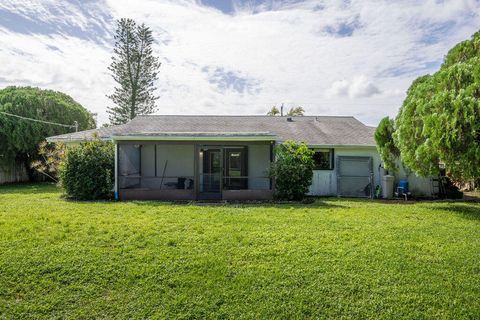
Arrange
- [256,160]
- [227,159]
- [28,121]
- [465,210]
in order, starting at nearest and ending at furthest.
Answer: [465,210] → [227,159] → [256,160] → [28,121]

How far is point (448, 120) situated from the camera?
28.5 ft

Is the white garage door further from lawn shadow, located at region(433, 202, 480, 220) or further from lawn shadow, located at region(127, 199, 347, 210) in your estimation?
lawn shadow, located at region(433, 202, 480, 220)

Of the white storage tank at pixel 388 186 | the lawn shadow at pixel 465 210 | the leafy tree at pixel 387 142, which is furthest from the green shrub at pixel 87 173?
the lawn shadow at pixel 465 210

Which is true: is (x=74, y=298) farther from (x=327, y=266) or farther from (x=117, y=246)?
(x=327, y=266)

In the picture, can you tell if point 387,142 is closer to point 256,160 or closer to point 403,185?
point 403,185

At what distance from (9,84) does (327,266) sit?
25.8 m

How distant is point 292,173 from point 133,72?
71.2 feet

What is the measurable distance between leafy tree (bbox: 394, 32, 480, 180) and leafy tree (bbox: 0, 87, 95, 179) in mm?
20302

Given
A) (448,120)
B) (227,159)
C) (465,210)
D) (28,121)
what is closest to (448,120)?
(448,120)

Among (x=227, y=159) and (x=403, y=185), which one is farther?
(x=227, y=159)

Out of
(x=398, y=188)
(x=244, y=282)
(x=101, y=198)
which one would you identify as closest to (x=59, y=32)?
(x=101, y=198)

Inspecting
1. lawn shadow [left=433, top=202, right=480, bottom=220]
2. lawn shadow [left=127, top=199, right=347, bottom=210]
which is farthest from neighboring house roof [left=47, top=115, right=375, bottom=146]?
lawn shadow [left=433, top=202, right=480, bottom=220]

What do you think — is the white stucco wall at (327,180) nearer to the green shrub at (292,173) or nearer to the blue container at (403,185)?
the blue container at (403,185)

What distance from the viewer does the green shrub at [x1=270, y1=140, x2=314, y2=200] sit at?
37.9ft
